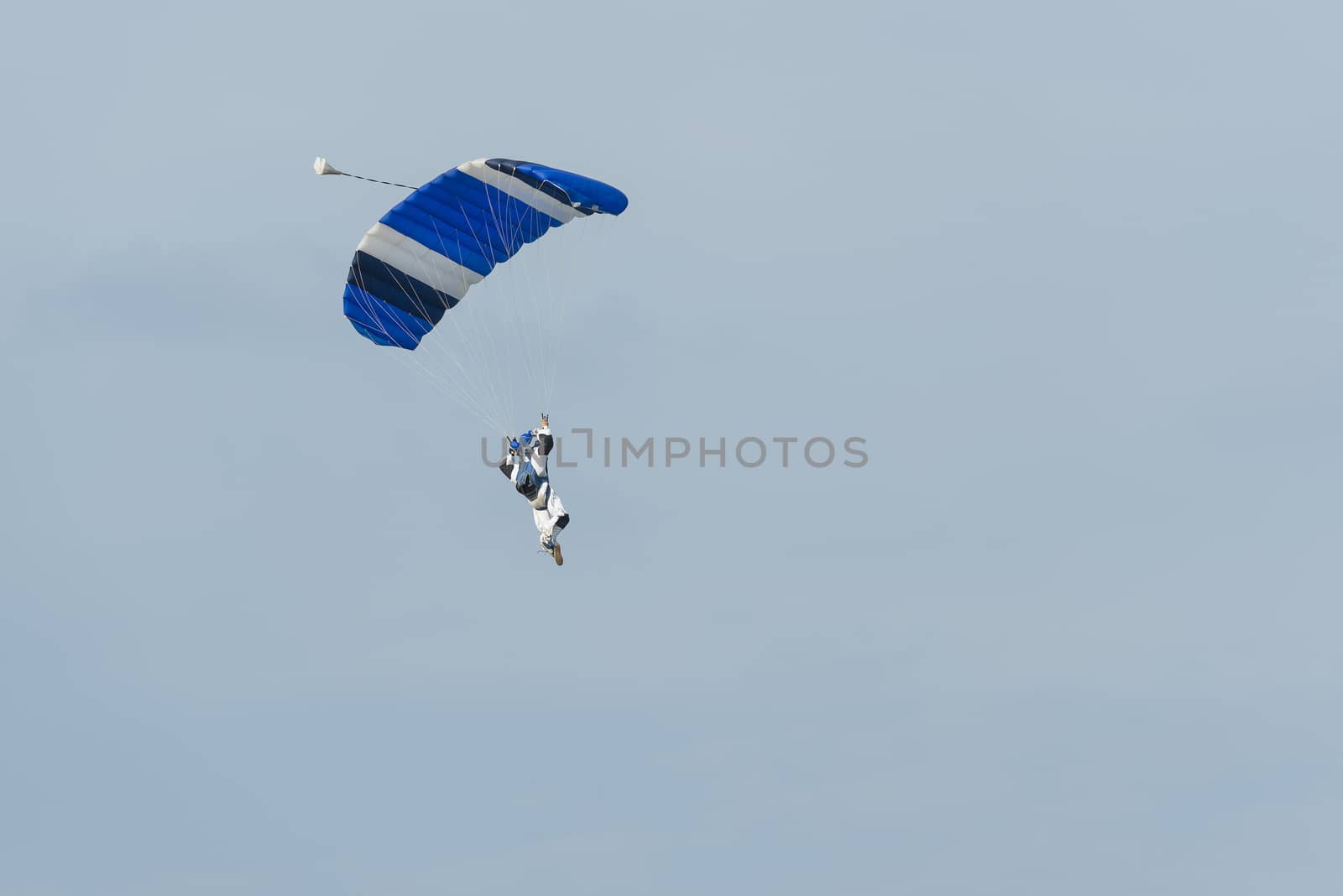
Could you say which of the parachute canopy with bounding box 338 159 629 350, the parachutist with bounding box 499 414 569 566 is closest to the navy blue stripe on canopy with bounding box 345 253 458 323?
the parachute canopy with bounding box 338 159 629 350

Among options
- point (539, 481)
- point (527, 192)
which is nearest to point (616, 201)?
point (527, 192)

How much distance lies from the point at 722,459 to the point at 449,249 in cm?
906

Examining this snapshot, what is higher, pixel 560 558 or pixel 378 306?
pixel 378 306

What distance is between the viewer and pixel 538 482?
181 feet

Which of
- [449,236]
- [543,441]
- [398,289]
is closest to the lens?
[543,441]

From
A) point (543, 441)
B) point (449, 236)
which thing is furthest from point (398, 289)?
point (543, 441)

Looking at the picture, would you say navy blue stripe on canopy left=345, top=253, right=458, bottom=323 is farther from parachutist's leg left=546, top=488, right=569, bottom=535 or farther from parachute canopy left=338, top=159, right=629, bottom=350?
parachutist's leg left=546, top=488, right=569, bottom=535

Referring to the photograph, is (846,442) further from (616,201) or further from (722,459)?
(616,201)

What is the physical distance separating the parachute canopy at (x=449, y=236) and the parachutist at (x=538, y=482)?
4.85 metres

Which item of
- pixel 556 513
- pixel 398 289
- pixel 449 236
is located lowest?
pixel 556 513

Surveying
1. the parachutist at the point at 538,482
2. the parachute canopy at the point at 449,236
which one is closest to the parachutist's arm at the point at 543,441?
the parachutist at the point at 538,482

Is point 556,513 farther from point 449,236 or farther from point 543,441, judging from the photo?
point 449,236

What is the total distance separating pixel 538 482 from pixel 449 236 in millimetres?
6329

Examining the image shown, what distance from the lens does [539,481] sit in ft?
181
